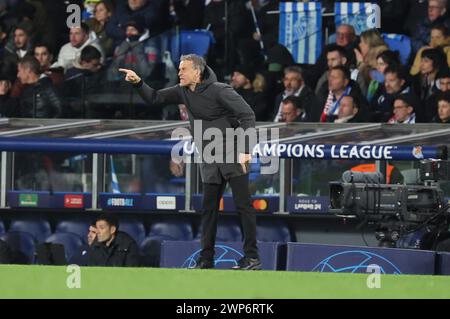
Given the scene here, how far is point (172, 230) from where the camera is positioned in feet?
50.5

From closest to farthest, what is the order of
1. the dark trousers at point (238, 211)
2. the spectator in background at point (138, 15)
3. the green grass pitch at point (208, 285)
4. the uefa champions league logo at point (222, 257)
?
the green grass pitch at point (208, 285) → the dark trousers at point (238, 211) → the uefa champions league logo at point (222, 257) → the spectator in background at point (138, 15)

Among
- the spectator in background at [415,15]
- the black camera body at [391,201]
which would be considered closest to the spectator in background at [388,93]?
the spectator in background at [415,15]

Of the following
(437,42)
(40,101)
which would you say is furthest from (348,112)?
(40,101)

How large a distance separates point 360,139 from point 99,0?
4325 mm

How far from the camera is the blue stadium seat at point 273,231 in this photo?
15039mm

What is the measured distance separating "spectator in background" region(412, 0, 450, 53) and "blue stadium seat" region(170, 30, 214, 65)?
2472 millimetres

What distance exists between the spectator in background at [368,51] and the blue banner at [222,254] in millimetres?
3924

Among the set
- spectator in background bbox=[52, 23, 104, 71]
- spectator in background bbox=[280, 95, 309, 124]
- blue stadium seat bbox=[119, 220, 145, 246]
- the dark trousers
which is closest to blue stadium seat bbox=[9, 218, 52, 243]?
blue stadium seat bbox=[119, 220, 145, 246]

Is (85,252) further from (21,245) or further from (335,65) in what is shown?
(335,65)

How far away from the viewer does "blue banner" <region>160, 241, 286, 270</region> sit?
40.0ft

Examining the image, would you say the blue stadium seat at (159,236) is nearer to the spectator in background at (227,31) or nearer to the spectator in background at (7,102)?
the spectator in background at (227,31)

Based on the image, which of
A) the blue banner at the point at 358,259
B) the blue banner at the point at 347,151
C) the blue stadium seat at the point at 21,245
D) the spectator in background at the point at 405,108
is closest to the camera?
the blue banner at the point at 358,259

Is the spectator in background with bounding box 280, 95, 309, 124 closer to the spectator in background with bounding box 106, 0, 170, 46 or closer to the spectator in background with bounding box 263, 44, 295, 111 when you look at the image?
the spectator in background with bounding box 263, 44, 295, 111
